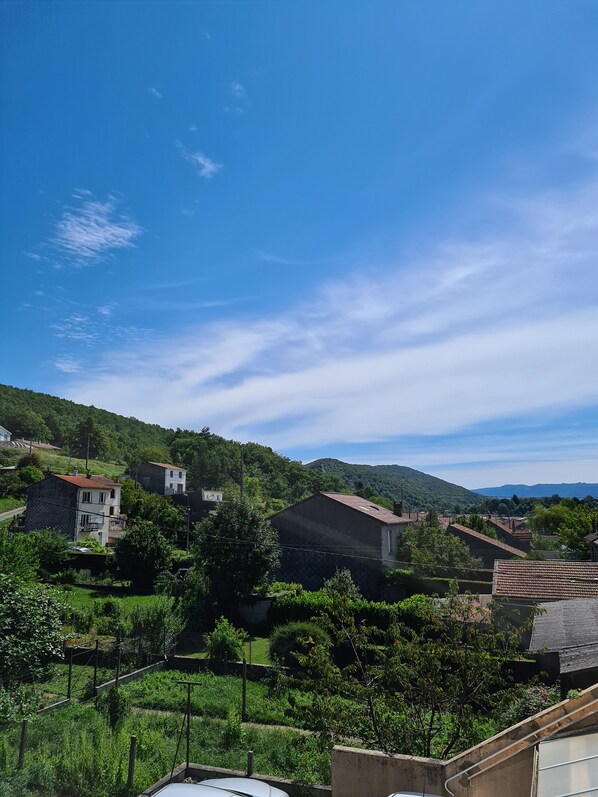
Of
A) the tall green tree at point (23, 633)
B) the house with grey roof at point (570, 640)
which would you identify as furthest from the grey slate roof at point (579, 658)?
the tall green tree at point (23, 633)

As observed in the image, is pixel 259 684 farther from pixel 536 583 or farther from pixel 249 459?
pixel 249 459

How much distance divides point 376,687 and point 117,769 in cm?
409

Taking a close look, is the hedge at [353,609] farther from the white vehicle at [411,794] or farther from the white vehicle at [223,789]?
the white vehicle at [411,794]

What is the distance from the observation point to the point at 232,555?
22344 mm

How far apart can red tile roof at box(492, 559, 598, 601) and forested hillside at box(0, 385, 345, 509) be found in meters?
60.3

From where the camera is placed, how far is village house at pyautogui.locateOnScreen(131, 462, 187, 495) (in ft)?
240

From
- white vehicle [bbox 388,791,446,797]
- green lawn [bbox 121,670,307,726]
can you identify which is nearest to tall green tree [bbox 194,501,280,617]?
green lawn [bbox 121,670,307,726]

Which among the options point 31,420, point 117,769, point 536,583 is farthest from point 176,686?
point 31,420

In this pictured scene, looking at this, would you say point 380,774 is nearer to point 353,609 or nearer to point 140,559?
point 353,609

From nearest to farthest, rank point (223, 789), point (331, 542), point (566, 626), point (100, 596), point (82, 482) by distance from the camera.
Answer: point (223, 789) < point (566, 626) < point (100, 596) < point (331, 542) < point (82, 482)

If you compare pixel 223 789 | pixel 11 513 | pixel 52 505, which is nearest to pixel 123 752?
pixel 223 789

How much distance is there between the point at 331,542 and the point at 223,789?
76.0 ft

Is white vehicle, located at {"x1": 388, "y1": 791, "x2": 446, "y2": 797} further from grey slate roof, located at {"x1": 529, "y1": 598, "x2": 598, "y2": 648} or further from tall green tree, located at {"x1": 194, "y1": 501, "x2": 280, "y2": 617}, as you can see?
tall green tree, located at {"x1": 194, "y1": 501, "x2": 280, "y2": 617}

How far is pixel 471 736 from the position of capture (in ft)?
25.1
